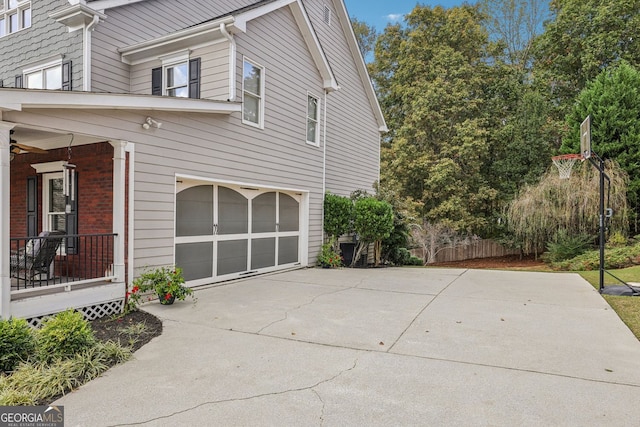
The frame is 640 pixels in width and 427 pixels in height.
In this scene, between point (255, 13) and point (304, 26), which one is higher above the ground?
point (304, 26)

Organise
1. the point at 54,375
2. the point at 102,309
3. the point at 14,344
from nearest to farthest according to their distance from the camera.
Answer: the point at 54,375 → the point at 14,344 → the point at 102,309

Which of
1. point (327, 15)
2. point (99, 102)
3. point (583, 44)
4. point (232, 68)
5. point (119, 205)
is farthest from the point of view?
point (583, 44)

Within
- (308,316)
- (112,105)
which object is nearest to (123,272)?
(112,105)

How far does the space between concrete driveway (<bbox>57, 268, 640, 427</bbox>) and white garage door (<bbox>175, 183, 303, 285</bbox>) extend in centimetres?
140

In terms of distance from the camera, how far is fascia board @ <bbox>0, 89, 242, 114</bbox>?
15.0ft

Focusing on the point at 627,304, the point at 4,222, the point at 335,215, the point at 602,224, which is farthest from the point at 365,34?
the point at 4,222

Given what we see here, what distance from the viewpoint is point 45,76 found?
9.08 m

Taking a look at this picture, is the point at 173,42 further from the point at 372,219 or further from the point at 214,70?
the point at 372,219

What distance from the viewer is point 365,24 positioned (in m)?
27.7

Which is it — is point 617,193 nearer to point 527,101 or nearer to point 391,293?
point 527,101

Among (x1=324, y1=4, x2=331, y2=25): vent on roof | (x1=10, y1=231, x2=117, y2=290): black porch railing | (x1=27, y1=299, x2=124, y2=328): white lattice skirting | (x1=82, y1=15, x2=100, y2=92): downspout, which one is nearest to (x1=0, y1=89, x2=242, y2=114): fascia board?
(x1=10, y1=231, x2=117, y2=290): black porch railing

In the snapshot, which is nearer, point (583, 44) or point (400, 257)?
point (400, 257)

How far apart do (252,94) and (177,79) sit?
161 cm

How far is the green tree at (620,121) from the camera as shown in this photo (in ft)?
48.2
